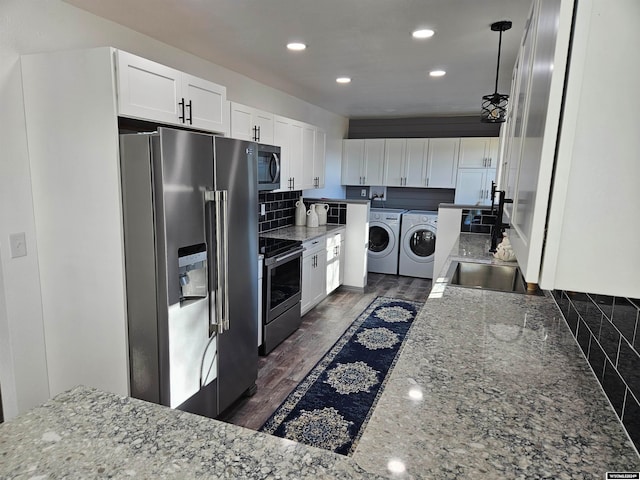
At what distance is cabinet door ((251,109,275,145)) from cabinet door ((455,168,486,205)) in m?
3.34

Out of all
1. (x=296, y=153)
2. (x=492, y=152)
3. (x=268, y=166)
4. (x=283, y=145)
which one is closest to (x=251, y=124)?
(x=268, y=166)

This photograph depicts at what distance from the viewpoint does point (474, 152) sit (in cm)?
574

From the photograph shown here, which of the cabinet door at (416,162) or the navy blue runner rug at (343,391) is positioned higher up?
the cabinet door at (416,162)

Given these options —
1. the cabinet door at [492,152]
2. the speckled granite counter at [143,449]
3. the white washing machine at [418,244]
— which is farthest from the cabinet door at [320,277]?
the speckled granite counter at [143,449]

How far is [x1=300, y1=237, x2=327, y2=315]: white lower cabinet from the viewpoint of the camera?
4.00 meters

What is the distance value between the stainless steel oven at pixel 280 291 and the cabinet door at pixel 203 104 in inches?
41.5

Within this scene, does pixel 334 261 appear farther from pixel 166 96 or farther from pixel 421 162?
pixel 166 96

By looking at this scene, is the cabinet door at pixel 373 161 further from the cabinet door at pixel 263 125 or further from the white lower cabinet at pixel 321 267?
the cabinet door at pixel 263 125

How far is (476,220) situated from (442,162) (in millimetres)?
2032

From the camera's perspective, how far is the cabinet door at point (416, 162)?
6.02 meters

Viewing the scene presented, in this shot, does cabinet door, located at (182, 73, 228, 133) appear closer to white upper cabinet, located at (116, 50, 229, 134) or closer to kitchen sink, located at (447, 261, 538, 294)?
white upper cabinet, located at (116, 50, 229, 134)

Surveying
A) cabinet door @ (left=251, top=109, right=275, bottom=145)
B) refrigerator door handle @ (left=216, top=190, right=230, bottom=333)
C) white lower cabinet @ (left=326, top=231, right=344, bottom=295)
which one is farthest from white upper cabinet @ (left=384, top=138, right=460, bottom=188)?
refrigerator door handle @ (left=216, top=190, right=230, bottom=333)

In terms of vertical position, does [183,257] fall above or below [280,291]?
above

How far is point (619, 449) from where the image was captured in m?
0.88
